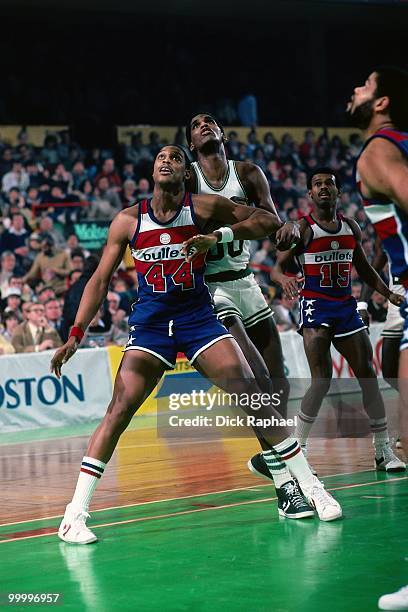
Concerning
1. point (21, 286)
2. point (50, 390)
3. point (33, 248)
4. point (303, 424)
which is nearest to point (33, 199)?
point (33, 248)

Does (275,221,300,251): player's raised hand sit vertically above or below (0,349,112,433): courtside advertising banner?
above

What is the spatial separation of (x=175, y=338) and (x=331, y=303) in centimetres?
259

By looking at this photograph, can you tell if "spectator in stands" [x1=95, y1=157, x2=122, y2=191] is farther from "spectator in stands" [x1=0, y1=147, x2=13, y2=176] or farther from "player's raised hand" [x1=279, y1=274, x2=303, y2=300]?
"player's raised hand" [x1=279, y1=274, x2=303, y2=300]

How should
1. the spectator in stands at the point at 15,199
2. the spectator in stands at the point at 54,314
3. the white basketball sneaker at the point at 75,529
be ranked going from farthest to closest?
the spectator in stands at the point at 15,199, the spectator in stands at the point at 54,314, the white basketball sneaker at the point at 75,529

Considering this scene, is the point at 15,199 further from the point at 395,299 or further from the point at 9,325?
the point at 395,299

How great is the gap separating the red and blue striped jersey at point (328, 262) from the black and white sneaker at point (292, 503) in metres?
2.39

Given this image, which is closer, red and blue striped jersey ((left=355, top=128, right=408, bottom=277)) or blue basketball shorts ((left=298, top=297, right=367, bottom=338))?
red and blue striped jersey ((left=355, top=128, right=408, bottom=277))

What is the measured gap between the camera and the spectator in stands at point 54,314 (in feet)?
50.3

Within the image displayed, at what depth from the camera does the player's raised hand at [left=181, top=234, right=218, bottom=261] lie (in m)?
6.47

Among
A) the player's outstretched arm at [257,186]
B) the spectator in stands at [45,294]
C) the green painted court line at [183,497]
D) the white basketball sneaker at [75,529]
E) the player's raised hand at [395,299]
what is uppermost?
the player's outstretched arm at [257,186]

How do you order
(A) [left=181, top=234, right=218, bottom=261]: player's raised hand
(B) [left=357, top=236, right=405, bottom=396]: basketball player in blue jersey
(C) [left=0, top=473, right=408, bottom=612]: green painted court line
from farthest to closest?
(B) [left=357, top=236, right=405, bottom=396]: basketball player in blue jersey → (A) [left=181, top=234, right=218, bottom=261]: player's raised hand → (C) [left=0, top=473, right=408, bottom=612]: green painted court line

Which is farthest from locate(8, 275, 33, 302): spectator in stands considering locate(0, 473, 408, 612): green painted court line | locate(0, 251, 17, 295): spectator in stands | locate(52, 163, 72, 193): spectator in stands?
locate(0, 473, 408, 612): green painted court line

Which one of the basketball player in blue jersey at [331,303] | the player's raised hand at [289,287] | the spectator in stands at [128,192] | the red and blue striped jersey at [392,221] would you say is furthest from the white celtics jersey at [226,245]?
the spectator in stands at [128,192]

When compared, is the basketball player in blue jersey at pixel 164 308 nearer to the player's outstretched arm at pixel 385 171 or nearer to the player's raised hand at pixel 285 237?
the player's raised hand at pixel 285 237
